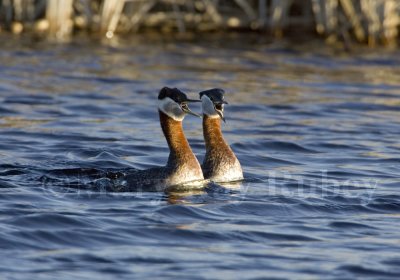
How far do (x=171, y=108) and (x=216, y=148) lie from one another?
0.72 metres

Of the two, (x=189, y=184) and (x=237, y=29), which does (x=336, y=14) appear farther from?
(x=189, y=184)

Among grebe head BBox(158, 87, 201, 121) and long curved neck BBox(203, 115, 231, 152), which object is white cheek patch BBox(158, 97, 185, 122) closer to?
grebe head BBox(158, 87, 201, 121)

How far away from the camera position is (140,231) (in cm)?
838

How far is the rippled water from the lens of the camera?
773 cm

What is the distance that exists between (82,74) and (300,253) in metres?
11.0

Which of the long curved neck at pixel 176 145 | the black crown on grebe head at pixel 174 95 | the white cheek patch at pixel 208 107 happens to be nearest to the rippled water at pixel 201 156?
the long curved neck at pixel 176 145

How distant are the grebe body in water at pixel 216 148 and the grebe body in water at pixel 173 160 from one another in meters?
0.41

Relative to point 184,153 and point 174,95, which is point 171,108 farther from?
point 184,153

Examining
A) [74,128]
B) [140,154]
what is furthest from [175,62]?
[140,154]

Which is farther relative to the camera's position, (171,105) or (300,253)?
(171,105)

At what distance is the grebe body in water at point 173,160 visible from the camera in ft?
31.7

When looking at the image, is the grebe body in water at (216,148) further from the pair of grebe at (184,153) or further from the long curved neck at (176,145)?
the long curved neck at (176,145)

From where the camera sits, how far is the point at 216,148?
10320mm

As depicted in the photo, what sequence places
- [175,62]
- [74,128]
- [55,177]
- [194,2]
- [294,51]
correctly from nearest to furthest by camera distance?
[55,177], [74,128], [175,62], [294,51], [194,2]
